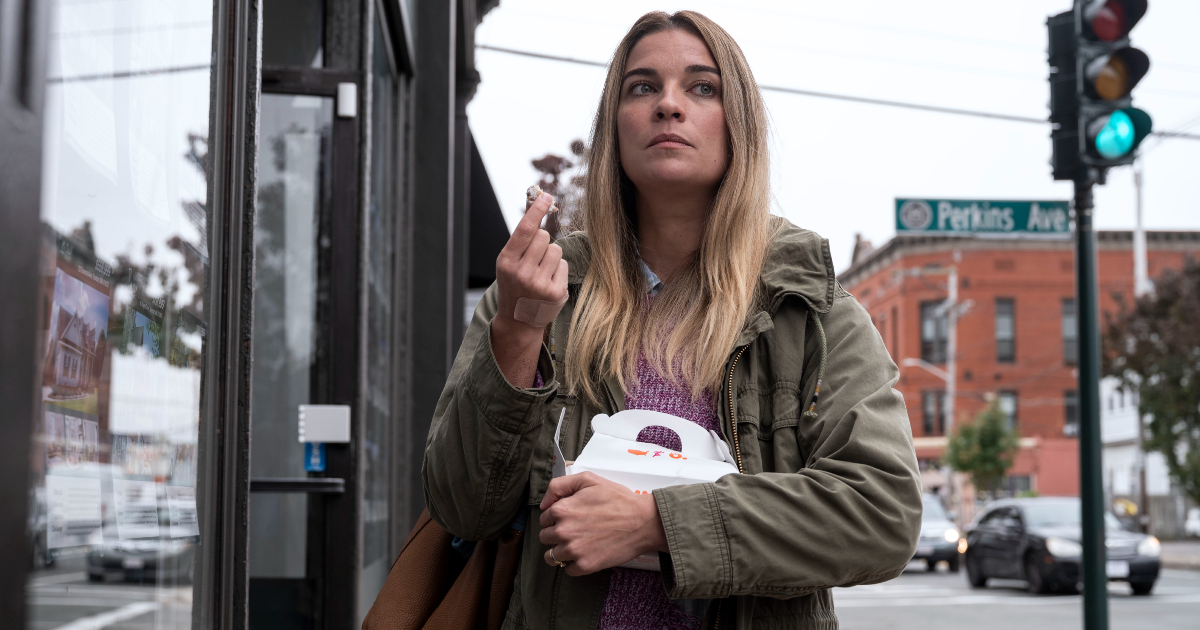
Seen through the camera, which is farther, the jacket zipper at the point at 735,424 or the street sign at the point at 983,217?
the street sign at the point at 983,217

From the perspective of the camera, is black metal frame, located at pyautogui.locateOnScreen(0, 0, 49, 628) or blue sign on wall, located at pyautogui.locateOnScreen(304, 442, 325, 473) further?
blue sign on wall, located at pyautogui.locateOnScreen(304, 442, 325, 473)

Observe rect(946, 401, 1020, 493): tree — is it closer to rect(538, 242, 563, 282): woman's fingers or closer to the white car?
the white car

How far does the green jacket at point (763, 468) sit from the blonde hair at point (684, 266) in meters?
0.04

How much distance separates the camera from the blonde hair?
181 cm

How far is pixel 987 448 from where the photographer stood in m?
37.3

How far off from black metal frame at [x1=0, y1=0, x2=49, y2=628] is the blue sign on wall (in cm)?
302

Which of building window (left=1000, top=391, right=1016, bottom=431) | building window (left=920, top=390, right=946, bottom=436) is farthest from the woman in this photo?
building window (left=920, top=390, right=946, bottom=436)

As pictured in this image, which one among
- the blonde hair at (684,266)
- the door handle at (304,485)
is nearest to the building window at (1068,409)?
the door handle at (304,485)

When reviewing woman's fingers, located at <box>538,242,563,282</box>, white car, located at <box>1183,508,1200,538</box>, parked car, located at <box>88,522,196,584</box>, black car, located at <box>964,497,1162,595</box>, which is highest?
woman's fingers, located at <box>538,242,563,282</box>

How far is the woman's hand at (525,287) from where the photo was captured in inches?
63.5

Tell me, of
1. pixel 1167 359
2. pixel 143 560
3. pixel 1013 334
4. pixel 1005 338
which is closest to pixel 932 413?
pixel 1005 338

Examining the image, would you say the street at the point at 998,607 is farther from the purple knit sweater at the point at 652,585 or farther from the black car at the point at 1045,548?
the purple knit sweater at the point at 652,585

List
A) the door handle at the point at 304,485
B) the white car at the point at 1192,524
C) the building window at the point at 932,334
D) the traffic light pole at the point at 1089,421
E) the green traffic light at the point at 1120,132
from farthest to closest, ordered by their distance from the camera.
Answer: the building window at the point at 932,334 < the white car at the point at 1192,524 < the green traffic light at the point at 1120,132 < the traffic light pole at the point at 1089,421 < the door handle at the point at 304,485

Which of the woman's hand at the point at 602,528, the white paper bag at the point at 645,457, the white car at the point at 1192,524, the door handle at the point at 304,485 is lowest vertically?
the white car at the point at 1192,524
